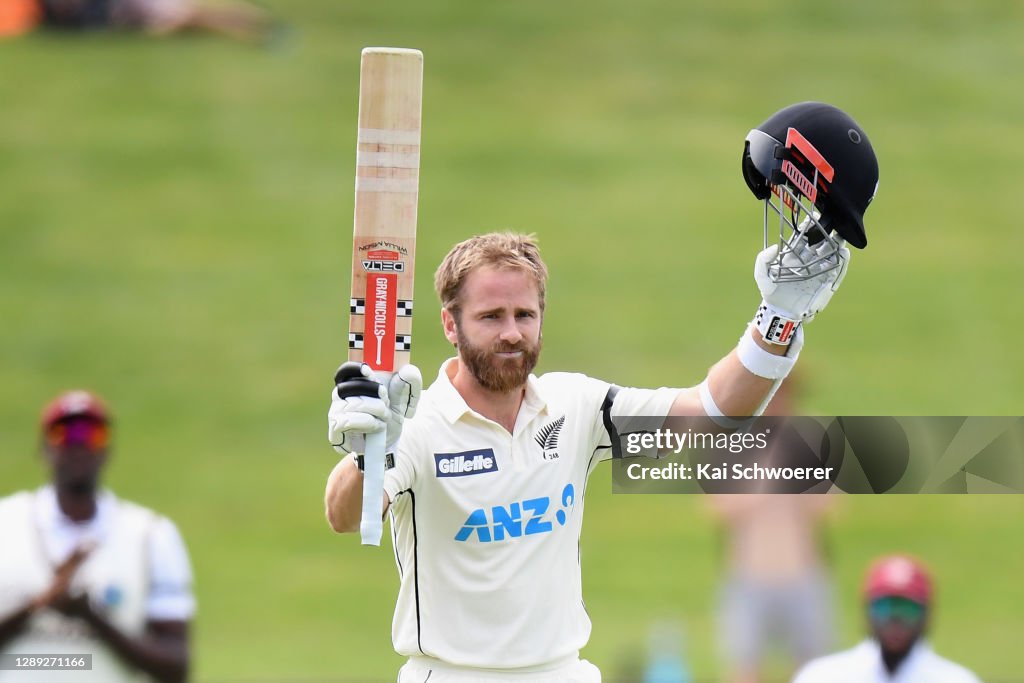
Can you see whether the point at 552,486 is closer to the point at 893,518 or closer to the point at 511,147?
the point at 893,518

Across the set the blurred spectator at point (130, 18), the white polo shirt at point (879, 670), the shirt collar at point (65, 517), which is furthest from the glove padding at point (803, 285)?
the blurred spectator at point (130, 18)

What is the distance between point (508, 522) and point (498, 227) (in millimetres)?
12054

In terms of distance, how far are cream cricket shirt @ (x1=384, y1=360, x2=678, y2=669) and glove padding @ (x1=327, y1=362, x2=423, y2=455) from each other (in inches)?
6.4

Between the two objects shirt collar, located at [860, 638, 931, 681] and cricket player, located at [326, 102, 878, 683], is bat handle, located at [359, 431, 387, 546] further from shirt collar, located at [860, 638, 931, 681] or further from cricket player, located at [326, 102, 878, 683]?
shirt collar, located at [860, 638, 931, 681]

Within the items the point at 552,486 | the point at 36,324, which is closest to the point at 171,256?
the point at 36,324

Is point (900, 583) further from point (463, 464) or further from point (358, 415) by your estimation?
point (358, 415)

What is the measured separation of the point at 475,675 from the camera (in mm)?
3695

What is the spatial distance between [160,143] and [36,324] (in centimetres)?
315

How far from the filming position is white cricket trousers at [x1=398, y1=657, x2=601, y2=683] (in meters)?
3.70

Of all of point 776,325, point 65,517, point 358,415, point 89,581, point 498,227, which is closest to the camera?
point 358,415

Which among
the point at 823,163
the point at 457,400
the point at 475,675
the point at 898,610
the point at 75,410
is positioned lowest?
the point at 475,675

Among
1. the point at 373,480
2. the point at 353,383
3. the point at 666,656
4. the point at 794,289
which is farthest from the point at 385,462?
the point at 666,656

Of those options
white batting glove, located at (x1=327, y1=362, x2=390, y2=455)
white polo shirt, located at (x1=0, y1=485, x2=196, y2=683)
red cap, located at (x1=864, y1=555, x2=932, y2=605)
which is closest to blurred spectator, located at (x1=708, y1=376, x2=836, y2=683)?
red cap, located at (x1=864, y1=555, x2=932, y2=605)

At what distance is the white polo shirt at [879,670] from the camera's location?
527 centimetres
